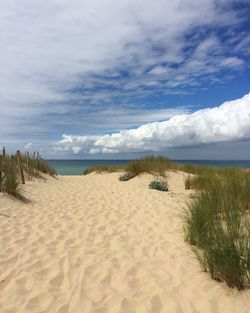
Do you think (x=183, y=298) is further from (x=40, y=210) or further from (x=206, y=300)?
(x=40, y=210)

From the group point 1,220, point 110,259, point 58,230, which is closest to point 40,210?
point 1,220

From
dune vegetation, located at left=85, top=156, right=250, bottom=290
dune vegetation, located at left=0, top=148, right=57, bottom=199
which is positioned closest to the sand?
dune vegetation, located at left=85, top=156, right=250, bottom=290

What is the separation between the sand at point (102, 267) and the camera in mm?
3537

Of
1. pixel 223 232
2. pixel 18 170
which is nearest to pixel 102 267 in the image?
pixel 223 232

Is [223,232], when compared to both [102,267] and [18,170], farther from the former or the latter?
[18,170]

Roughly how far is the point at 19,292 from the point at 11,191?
5904mm

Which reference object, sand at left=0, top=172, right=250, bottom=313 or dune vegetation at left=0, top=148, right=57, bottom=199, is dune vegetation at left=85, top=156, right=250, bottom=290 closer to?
sand at left=0, top=172, right=250, bottom=313

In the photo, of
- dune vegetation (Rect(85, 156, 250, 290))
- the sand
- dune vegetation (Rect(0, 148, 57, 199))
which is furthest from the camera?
dune vegetation (Rect(0, 148, 57, 199))

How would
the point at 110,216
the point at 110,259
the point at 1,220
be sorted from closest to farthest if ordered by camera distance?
1. the point at 110,259
2. the point at 1,220
3. the point at 110,216

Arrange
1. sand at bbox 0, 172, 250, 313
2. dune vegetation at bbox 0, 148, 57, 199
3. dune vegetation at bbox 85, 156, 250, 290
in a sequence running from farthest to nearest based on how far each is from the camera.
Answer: dune vegetation at bbox 0, 148, 57, 199, dune vegetation at bbox 85, 156, 250, 290, sand at bbox 0, 172, 250, 313

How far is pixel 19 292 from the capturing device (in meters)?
3.74

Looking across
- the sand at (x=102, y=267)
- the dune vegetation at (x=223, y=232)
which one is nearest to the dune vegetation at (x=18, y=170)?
the sand at (x=102, y=267)

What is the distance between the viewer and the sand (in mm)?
3537

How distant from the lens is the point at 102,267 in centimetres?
456
